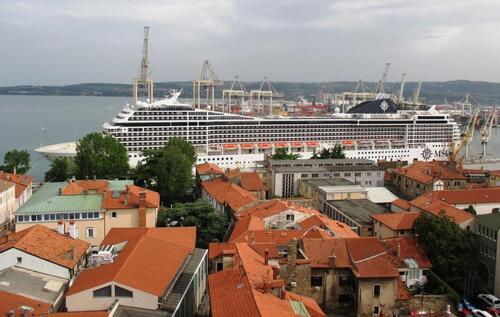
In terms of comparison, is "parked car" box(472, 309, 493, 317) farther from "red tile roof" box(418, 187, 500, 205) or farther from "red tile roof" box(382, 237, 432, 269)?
"red tile roof" box(418, 187, 500, 205)

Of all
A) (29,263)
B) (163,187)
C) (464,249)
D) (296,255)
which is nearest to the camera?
Result: (29,263)

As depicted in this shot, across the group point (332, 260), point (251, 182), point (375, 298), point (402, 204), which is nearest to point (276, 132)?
point (251, 182)

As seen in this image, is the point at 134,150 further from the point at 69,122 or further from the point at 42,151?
the point at 69,122

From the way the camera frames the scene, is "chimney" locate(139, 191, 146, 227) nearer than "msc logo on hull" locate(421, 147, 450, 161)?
Yes

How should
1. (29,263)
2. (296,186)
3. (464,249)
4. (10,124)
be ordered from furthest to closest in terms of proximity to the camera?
(10,124) → (296,186) → (464,249) → (29,263)

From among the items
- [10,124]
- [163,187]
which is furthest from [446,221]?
[10,124]

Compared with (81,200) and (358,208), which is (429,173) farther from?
(81,200)

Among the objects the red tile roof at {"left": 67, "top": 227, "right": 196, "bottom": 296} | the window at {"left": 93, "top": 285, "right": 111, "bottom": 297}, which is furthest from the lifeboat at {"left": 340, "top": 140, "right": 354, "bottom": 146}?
the window at {"left": 93, "top": 285, "right": 111, "bottom": 297}
